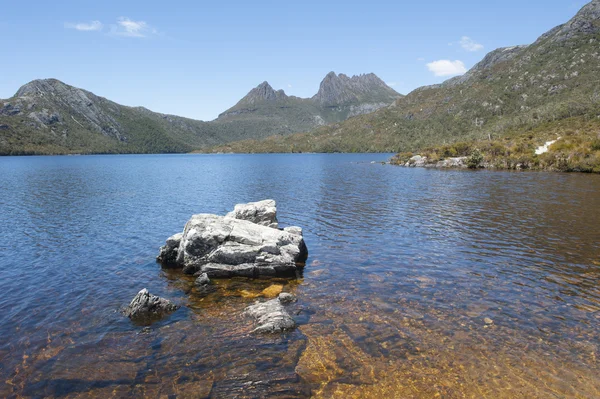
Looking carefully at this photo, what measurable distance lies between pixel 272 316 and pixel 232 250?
8375 millimetres

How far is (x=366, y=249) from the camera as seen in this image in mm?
28047

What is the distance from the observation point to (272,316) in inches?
647

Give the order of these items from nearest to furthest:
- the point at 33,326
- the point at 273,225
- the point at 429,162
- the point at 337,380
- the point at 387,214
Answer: the point at 337,380 → the point at 33,326 → the point at 273,225 → the point at 387,214 → the point at 429,162

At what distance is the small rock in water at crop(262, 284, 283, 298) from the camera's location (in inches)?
795

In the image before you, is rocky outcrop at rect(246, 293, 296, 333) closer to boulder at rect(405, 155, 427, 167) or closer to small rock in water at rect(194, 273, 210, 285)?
small rock in water at rect(194, 273, 210, 285)

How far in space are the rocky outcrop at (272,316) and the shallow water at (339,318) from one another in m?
0.55

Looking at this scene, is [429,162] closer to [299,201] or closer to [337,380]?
[299,201]

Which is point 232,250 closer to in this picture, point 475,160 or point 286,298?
point 286,298

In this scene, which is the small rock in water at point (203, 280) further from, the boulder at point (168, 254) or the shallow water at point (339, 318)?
the boulder at point (168, 254)

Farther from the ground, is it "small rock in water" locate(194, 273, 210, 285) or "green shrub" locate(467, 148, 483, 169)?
"green shrub" locate(467, 148, 483, 169)

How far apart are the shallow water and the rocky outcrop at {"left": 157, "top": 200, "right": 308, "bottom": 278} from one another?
1.26m

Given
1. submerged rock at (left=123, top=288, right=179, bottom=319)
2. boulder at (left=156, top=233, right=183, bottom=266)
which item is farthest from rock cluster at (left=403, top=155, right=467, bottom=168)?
submerged rock at (left=123, top=288, right=179, bottom=319)

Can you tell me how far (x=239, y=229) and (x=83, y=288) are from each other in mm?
10368

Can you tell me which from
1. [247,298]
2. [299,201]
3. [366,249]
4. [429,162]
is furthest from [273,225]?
[429,162]
